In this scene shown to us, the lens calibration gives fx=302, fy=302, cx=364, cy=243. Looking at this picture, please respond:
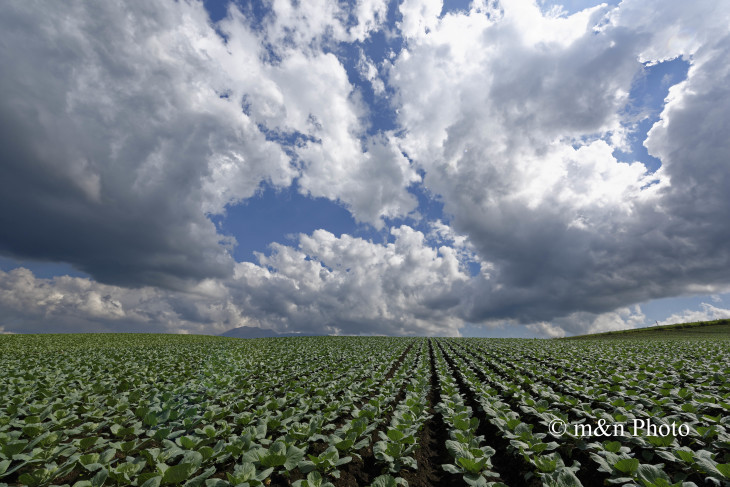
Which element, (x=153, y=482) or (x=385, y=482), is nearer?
Result: (x=153, y=482)

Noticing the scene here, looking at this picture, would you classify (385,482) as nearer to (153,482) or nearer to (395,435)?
(395,435)

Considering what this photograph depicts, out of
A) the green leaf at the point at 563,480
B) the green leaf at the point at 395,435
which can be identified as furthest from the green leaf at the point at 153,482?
the green leaf at the point at 563,480

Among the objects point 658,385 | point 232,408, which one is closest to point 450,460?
point 232,408

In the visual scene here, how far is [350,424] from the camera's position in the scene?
721cm

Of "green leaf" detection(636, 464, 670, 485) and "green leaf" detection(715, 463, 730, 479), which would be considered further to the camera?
"green leaf" detection(636, 464, 670, 485)

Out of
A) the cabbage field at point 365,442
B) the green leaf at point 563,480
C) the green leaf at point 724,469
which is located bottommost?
the cabbage field at point 365,442

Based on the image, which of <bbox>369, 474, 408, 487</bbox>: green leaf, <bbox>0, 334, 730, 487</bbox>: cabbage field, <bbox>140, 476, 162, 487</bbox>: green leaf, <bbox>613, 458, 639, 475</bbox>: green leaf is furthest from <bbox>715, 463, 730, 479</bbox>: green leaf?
<bbox>140, 476, 162, 487</bbox>: green leaf

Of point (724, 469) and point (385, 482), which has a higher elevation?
point (724, 469)

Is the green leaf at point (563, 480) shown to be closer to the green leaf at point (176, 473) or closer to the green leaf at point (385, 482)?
the green leaf at point (385, 482)

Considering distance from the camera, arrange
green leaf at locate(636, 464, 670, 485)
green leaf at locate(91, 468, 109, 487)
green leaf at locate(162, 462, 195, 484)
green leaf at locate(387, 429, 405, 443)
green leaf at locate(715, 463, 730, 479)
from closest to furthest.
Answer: green leaf at locate(715, 463, 730, 479) → green leaf at locate(636, 464, 670, 485) → green leaf at locate(91, 468, 109, 487) → green leaf at locate(162, 462, 195, 484) → green leaf at locate(387, 429, 405, 443)

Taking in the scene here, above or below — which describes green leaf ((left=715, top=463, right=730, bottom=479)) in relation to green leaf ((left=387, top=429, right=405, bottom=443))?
above

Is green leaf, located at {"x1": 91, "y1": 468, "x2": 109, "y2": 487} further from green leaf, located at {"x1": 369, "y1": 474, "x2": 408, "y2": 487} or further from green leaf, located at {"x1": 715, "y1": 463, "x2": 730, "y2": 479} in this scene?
green leaf, located at {"x1": 715, "y1": 463, "x2": 730, "y2": 479}

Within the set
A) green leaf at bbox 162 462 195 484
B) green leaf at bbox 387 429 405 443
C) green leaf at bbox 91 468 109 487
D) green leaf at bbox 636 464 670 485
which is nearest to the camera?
green leaf at bbox 636 464 670 485

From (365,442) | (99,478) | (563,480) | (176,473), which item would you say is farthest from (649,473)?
(99,478)
